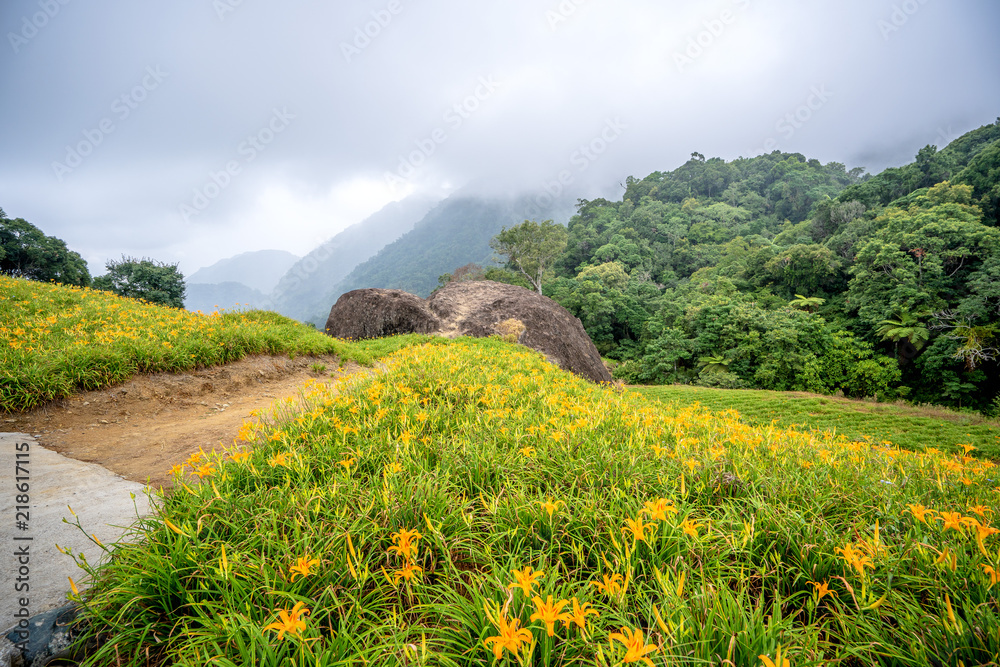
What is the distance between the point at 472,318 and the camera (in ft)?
38.3

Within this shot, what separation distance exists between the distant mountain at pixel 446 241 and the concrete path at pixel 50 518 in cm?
8458

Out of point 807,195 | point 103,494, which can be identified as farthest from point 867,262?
point 807,195

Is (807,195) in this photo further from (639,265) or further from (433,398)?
(433,398)

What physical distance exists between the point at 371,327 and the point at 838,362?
936 inches

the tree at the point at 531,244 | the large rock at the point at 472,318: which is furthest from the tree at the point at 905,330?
the tree at the point at 531,244

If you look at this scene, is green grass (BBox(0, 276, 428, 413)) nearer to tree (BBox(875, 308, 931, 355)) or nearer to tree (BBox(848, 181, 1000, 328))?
tree (BBox(875, 308, 931, 355))

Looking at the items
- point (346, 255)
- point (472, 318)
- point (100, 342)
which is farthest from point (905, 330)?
point (346, 255)

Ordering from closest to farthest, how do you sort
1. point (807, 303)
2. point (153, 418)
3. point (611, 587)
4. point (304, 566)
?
point (611, 587) → point (304, 566) → point (153, 418) → point (807, 303)

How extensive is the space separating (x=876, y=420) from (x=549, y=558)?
43.8 ft

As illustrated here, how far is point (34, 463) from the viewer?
2.76 metres

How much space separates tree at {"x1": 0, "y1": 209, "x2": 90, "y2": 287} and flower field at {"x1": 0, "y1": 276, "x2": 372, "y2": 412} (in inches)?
756

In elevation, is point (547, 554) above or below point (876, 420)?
above

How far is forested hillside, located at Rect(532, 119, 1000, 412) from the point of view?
17.9m

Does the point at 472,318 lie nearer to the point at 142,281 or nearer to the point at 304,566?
the point at 304,566
